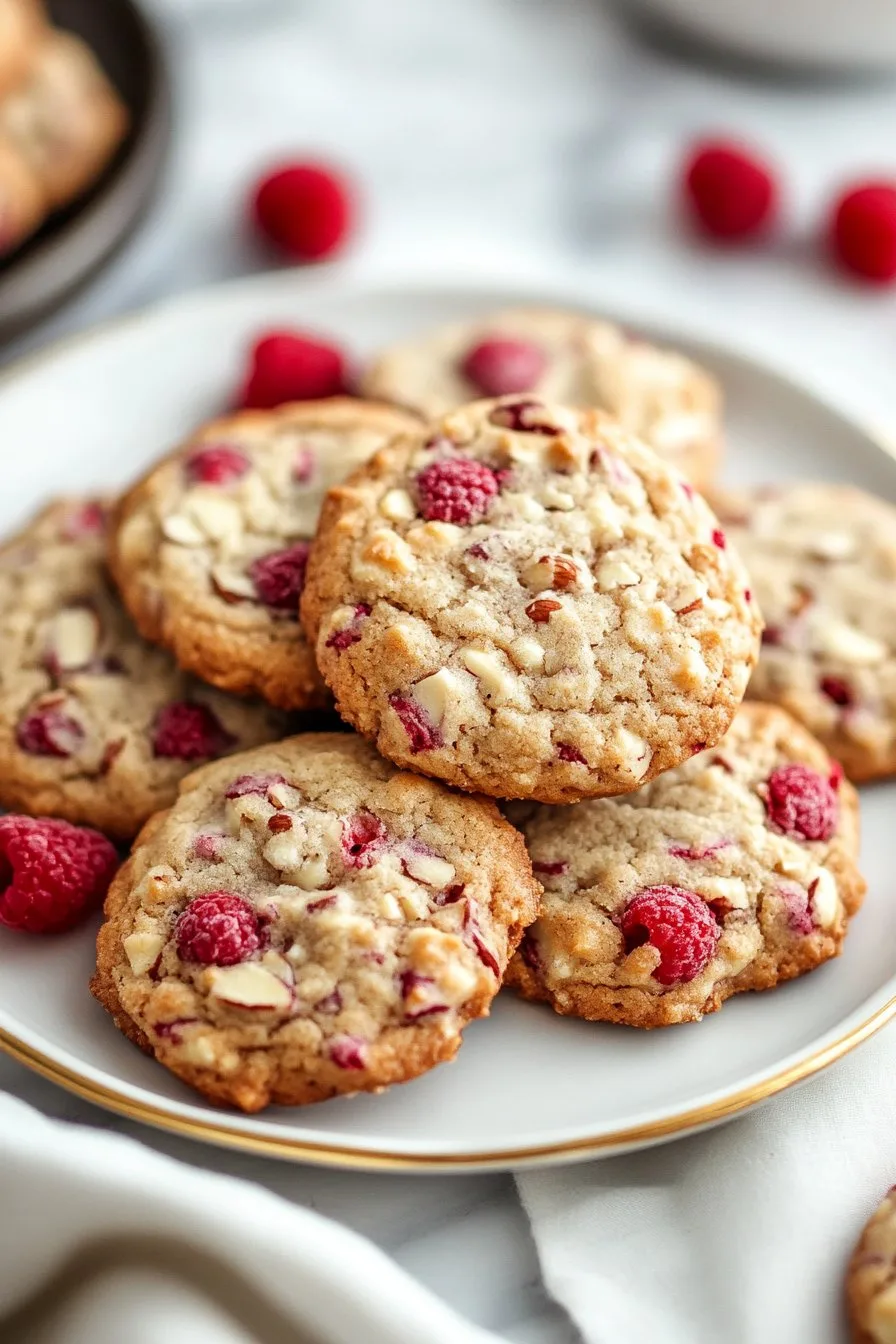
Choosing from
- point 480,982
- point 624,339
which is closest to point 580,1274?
point 480,982

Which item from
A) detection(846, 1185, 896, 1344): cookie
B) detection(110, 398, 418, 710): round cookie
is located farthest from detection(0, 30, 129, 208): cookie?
detection(846, 1185, 896, 1344): cookie

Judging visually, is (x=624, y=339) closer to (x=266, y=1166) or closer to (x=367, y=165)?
(x=367, y=165)

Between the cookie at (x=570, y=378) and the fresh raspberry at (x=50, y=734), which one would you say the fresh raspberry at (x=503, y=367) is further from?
the fresh raspberry at (x=50, y=734)

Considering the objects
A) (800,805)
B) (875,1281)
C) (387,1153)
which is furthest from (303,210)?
(875,1281)

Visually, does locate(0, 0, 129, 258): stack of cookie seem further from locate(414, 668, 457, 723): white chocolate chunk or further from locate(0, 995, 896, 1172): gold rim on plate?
locate(0, 995, 896, 1172): gold rim on plate

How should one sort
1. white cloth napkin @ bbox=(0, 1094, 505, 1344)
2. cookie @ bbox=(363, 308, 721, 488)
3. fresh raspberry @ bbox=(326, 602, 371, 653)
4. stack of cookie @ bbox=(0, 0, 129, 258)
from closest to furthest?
white cloth napkin @ bbox=(0, 1094, 505, 1344)
fresh raspberry @ bbox=(326, 602, 371, 653)
cookie @ bbox=(363, 308, 721, 488)
stack of cookie @ bbox=(0, 0, 129, 258)

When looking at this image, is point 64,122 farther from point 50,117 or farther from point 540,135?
point 540,135

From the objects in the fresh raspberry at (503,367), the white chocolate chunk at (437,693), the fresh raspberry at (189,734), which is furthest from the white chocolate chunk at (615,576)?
the fresh raspberry at (503,367)
